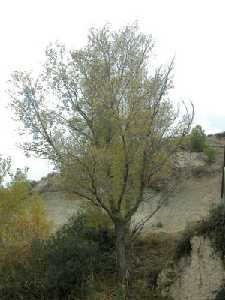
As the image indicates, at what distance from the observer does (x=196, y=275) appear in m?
19.2

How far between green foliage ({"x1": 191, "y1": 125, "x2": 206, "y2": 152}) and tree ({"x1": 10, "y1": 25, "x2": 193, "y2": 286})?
11981mm

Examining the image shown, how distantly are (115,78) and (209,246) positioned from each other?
774 cm

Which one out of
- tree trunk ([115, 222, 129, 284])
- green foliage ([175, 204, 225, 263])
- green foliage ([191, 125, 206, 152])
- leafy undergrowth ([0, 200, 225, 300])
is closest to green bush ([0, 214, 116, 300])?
leafy undergrowth ([0, 200, 225, 300])

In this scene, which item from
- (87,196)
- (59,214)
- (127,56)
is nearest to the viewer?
(87,196)

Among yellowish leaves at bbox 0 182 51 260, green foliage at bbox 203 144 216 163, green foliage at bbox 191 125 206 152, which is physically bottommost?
yellowish leaves at bbox 0 182 51 260

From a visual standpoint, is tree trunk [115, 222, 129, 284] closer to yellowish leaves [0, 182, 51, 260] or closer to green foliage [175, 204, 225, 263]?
green foliage [175, 204, 225, 263]

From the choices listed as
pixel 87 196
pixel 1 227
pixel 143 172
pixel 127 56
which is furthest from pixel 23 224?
pixel 127 56

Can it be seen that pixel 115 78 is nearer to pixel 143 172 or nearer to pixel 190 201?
pixel 143 172

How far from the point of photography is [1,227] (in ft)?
75.6

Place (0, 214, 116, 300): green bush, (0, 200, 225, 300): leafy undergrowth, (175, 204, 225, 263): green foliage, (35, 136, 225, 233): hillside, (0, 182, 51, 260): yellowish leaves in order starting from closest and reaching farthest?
(175, 204, 225, 263): green foliage < (0, 200, 225, 300): leafy undergrowth < (0, 214, 116, 300): green bush < (0, 182, 51, 260): yellowish leaves < (35, 136, 225, 233): hillside

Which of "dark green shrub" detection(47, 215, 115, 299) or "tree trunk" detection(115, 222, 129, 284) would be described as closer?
"tree trunk" detection(115, 222, 129, 284)

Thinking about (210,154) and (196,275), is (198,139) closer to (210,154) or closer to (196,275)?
(210,154)

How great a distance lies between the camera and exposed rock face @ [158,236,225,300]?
60.8ft

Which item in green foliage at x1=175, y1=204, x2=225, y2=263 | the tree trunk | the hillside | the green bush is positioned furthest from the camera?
the hillside
